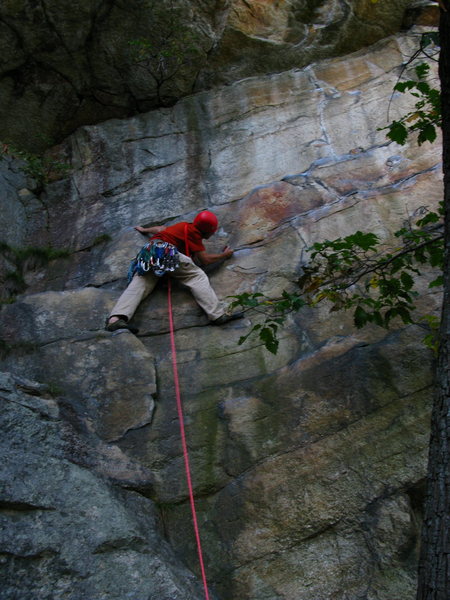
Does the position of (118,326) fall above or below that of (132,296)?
below

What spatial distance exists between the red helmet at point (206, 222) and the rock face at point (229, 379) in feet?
1.17

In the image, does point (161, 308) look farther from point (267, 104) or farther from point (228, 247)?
point (267, 104)

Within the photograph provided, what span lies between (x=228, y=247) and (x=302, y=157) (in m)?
1.44

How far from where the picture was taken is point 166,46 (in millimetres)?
7648

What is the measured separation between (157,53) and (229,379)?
175 inches

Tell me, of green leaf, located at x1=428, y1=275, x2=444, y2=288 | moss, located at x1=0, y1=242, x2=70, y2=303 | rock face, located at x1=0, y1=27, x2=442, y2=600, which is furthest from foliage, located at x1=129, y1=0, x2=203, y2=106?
green leaf, located at x1=428, y1=275, x2=444, y2=288

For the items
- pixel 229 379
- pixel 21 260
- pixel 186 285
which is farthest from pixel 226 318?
pixel 21 260

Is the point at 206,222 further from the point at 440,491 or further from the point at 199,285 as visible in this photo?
the point at 440,491

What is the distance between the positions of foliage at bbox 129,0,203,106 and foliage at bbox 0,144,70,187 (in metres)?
1.53

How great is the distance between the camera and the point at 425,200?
6.03 meters

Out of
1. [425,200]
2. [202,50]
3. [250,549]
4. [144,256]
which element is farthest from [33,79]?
[250,549]

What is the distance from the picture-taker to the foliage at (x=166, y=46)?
24.7 feet

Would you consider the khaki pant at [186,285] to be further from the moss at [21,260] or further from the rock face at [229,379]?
the moss at [21,260]

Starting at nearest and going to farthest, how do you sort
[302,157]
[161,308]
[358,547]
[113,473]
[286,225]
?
[358,547]
[113,473]
[161,308]
[286,225]
[302,157]
